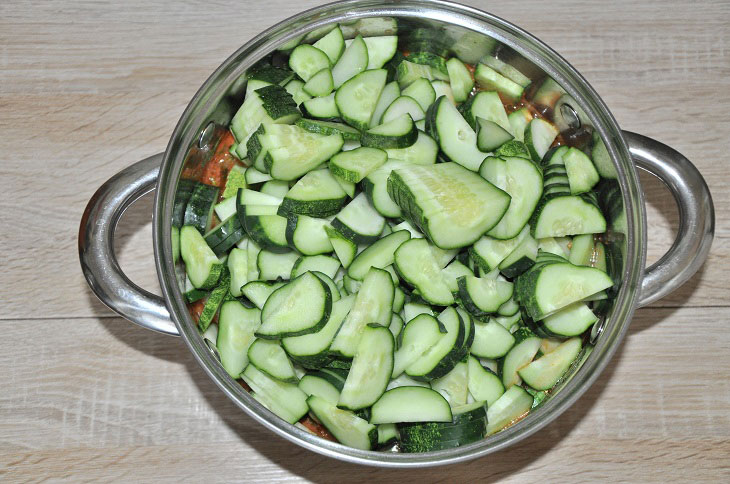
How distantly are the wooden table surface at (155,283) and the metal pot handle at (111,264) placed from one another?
1.22 ft

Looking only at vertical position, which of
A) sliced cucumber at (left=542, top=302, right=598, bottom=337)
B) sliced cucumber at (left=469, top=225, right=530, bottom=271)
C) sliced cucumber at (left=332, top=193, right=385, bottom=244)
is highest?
sliced cucumber at (left=469, top=225, right=530, bottom=271)

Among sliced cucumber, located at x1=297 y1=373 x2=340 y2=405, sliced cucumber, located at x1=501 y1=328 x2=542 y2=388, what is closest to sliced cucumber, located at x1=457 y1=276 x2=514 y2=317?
sliced cucumber, located at x1=501 y1=328 x2=542 y2=388

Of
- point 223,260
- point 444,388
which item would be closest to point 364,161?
point 223,260

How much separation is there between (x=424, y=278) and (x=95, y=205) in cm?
66

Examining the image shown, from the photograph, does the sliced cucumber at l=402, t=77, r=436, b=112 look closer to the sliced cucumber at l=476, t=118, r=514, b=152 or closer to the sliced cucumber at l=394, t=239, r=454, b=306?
the sliced cucumber at l=476, t=118, r=514, b=152

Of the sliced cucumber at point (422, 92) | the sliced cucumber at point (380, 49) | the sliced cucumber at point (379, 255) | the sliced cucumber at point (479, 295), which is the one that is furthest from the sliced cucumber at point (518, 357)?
the sliced cucumber at point (380, 49)

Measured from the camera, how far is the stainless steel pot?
1.44 meters

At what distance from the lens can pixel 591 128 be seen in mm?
1586

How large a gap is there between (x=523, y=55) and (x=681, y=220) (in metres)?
0.47

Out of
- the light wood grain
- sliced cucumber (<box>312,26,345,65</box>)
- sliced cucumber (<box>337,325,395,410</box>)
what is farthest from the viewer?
the light wood grain

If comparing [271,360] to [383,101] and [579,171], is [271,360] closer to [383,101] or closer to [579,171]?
[383,101]

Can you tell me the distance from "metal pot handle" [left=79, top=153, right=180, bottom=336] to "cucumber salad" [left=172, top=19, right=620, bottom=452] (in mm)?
108

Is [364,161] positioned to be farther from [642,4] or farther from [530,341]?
[642,4]

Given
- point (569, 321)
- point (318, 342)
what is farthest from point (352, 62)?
point (569, 321)
